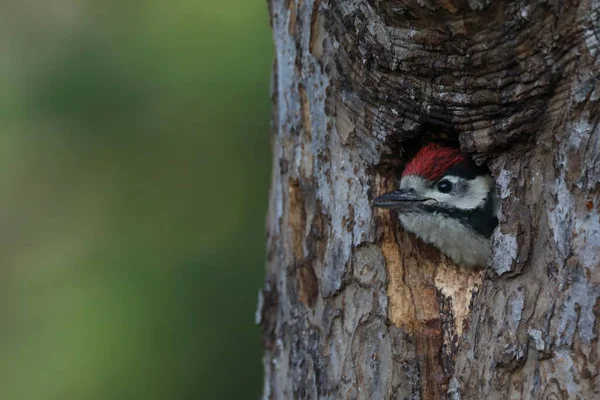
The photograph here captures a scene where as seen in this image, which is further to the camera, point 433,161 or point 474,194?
point 474,194

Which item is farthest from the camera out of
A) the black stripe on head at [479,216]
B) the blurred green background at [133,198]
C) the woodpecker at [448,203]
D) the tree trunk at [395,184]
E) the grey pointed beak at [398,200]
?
the blurred green background at [133,198]

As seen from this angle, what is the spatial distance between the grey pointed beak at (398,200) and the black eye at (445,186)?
28cm

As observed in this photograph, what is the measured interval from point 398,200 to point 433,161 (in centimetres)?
31

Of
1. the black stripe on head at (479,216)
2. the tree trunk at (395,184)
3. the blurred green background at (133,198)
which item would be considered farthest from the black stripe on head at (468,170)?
the blurred green background at (133,198)

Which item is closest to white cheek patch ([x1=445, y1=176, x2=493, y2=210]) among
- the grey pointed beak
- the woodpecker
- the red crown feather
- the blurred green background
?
the woodpecker

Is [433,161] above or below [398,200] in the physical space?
above

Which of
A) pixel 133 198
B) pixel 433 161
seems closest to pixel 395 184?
pixel 433 161

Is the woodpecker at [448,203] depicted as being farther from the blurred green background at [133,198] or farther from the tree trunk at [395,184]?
the blurred green background at [133,198]

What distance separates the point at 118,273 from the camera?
6.50 metres

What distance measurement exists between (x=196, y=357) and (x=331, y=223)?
3.54 meters

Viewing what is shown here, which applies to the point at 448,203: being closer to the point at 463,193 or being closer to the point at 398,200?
the point at 463,193

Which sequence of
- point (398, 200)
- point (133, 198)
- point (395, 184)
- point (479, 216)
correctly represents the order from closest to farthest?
1. point (398, 200)
2. point (395, 184)
3. point (479, 216)
4. point (133, 198)

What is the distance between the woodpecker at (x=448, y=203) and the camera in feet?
11.2

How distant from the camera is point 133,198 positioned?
22.7ft
